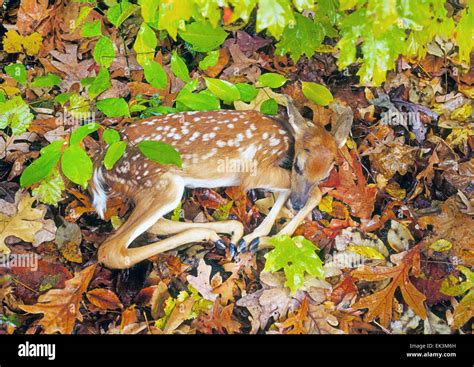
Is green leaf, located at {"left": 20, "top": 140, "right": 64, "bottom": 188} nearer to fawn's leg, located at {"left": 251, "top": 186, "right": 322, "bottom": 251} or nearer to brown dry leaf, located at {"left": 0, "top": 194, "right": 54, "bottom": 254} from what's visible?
brown dry leaf, located at {"left": 0, "top": 194, "right": 54, "bottom": 254}

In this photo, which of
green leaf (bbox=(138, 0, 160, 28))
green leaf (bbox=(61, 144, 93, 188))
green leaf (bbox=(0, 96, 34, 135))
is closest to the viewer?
green leaf (bbox=(138, 0, 160, 28))

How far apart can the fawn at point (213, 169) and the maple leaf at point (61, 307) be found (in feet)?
0.68

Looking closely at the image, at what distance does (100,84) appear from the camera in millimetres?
2533

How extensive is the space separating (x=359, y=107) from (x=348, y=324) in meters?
0.95

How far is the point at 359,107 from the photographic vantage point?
2.61 m

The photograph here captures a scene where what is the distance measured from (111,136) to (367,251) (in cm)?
121

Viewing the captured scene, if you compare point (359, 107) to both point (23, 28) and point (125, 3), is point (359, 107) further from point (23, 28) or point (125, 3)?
point (23, 28)

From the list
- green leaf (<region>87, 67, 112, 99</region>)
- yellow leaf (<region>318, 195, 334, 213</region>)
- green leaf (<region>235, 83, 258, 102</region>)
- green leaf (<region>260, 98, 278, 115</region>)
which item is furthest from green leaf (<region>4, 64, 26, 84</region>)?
yellow leaf (<region>318, 195, 334, 213</region>)

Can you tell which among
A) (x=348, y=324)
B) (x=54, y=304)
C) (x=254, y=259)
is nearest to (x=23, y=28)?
(x=54, y=304)

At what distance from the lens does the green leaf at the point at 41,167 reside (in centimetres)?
245

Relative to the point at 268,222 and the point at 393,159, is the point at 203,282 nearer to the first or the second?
the point at 268,222

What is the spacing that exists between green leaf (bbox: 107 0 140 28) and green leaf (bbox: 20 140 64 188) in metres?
0.61

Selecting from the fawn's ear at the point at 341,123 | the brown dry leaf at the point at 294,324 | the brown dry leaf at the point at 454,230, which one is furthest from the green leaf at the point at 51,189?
the brown dry leaf at the point at 454,230

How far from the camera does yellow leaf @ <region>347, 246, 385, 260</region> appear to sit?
253 centimetres
